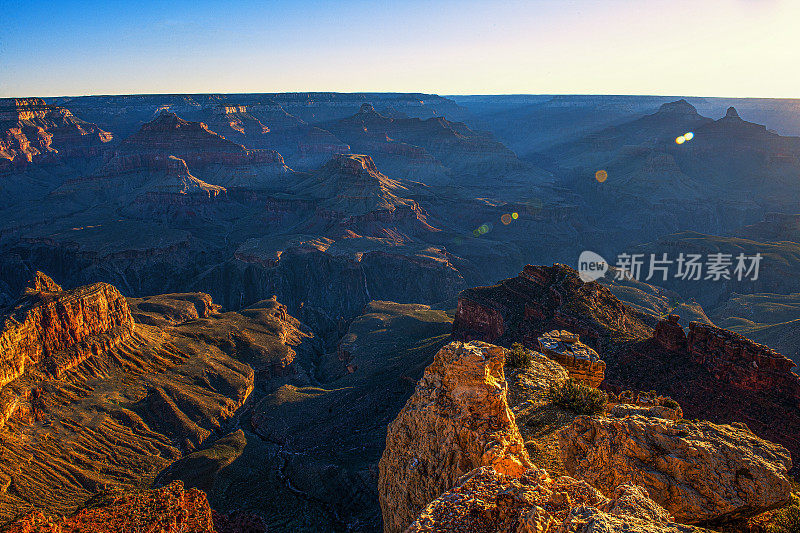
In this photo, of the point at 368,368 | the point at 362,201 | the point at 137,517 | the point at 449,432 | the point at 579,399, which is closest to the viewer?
the point at 449,432

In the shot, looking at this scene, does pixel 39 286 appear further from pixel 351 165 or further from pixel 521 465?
pixel 351 165

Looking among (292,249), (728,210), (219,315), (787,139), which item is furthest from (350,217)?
(787,139)

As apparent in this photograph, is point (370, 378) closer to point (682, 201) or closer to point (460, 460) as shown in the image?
point (460, 460)

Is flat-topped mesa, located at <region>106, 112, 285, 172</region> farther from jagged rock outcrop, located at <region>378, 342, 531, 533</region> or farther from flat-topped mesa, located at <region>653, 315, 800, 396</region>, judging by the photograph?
jagged rock outcrop, located at <region>378, 342, 531, 533</region>

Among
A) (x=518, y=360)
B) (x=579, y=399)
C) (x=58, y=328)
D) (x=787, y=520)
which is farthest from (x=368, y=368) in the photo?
(x=787, y=520)

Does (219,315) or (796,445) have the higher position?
(796,445)

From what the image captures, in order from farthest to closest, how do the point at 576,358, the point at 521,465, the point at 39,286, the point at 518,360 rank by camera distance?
1. the point at 39,286
2. the point at 576,358
3. the point at 518,360
4. the point at 521,465
